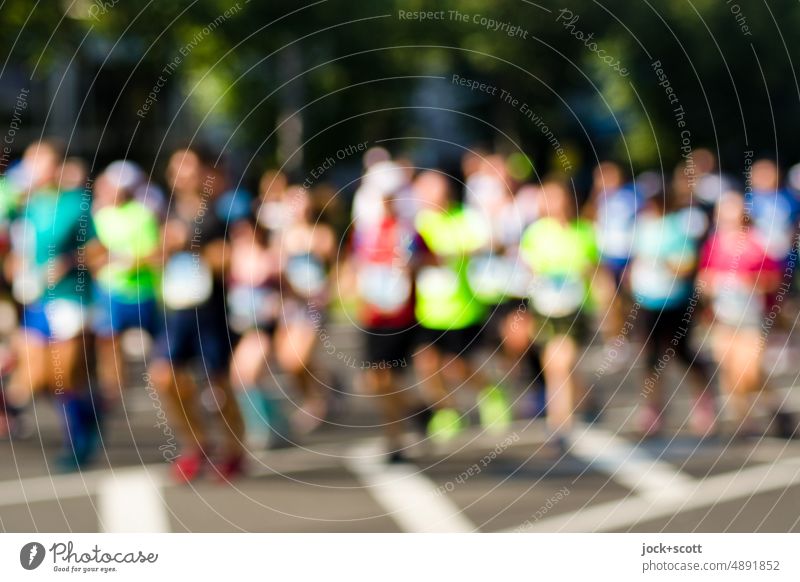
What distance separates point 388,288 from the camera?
8.67 metres

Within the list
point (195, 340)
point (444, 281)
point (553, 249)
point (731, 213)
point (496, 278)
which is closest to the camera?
point (195, 340)

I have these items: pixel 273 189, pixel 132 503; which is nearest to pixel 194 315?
pixel 132 503

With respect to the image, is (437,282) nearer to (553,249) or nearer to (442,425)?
(553,249)

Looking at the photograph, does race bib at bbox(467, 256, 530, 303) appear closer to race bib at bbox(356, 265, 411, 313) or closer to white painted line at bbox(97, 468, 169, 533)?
race bib at bbox(356, 265, 411, 313)

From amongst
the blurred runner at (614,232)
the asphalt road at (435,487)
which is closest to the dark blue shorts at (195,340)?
the asphalt road at (435,487)

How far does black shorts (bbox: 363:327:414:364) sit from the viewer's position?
854 centimetres

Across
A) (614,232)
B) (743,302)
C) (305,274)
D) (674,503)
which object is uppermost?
(614,232)

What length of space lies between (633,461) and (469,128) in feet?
114

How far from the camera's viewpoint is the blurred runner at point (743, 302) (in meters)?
9.49

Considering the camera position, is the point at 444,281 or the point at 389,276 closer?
the point at 389,276

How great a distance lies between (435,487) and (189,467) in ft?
4.49

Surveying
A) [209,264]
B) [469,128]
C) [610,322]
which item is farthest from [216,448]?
[469,128]
